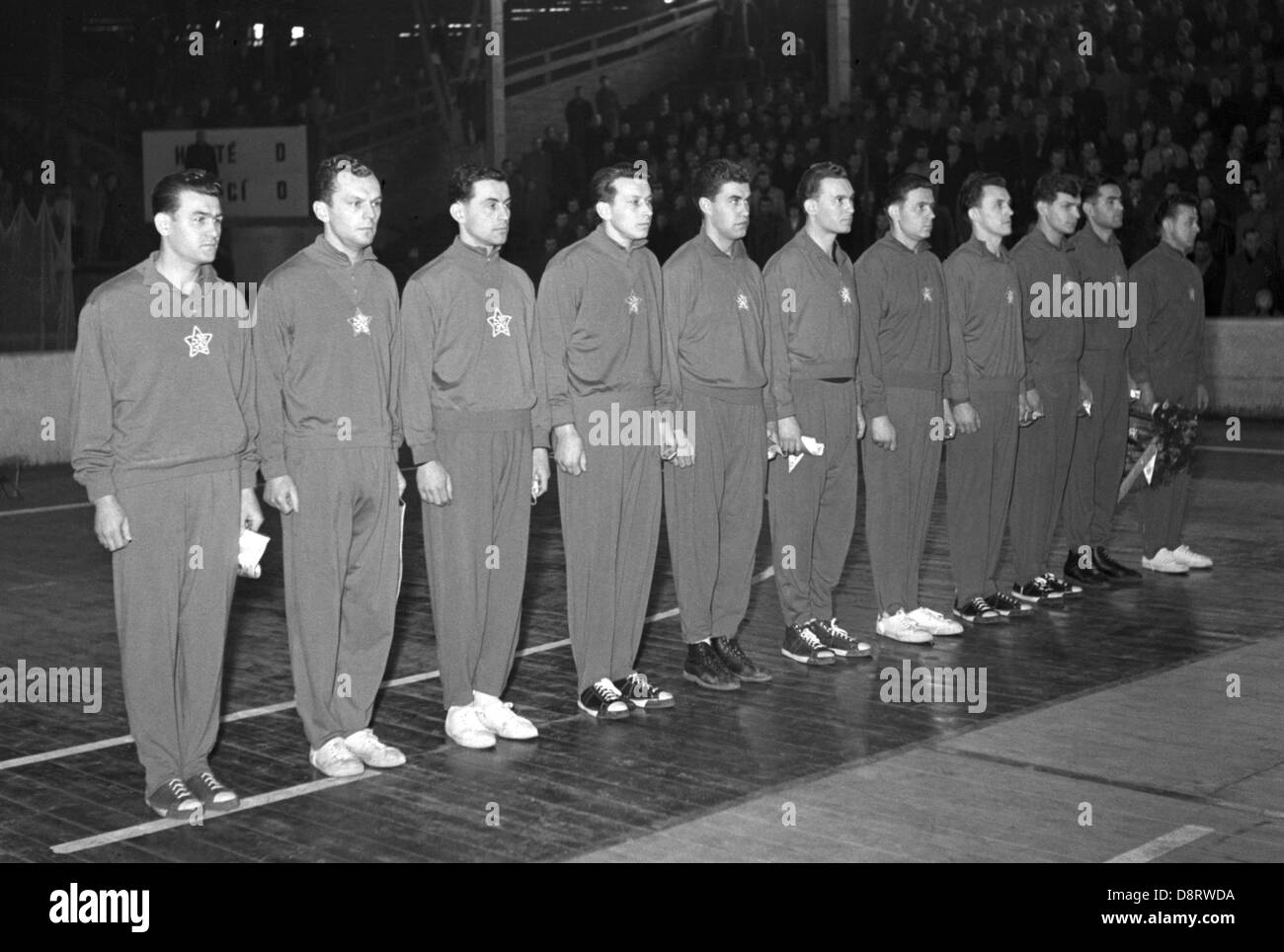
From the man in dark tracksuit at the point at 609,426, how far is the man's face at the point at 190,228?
5.42ft

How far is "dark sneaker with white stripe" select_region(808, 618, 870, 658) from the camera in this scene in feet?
28.2

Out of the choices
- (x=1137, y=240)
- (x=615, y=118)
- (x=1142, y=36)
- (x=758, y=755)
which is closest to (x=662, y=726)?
(x=758, y=755)

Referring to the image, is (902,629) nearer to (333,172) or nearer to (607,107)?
(333,172)

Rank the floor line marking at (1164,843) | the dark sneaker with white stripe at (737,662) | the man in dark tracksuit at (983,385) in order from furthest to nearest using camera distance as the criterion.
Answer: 1. the man in dark tracksuit at (983,385)
2. the dark sneaker with white stripe at (737,662)
3. the floor line marking at (1164,843)

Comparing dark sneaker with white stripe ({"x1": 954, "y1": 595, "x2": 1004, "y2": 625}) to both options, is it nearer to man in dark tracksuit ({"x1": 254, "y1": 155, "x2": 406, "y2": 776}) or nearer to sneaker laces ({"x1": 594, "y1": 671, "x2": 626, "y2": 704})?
sneaker laces ({"x1": 594, "y1": 671, "x2": 626, "y2": 704})

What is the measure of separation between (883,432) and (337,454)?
3.31 meters

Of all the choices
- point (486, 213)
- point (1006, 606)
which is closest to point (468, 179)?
point (486, 213)

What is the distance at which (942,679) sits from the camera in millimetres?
8094

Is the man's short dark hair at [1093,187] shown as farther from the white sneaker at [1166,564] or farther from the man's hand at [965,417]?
the white sneaker at [1166,564]

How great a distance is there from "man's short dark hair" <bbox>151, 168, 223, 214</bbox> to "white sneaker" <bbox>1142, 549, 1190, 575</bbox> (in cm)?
697

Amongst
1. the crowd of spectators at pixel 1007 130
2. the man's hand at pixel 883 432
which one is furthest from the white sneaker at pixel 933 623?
the crowd of spectators at pixel 1007 130

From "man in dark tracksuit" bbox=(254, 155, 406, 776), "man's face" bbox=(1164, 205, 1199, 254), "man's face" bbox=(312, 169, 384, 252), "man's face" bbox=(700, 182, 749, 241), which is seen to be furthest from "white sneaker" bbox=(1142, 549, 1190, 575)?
"man's face" bbox=(312, 169, 384, 252)

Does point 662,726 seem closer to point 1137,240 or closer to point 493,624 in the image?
point 493,624

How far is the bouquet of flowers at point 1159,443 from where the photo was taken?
10.8m
